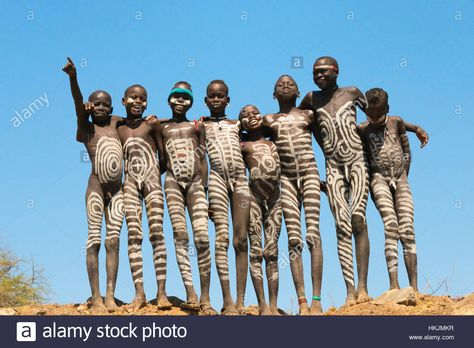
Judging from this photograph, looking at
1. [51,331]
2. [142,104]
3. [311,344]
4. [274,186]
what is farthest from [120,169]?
[311,344]

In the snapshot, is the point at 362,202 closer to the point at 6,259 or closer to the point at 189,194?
the point at 189,194

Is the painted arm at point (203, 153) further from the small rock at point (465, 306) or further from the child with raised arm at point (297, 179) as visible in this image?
the small rock at point (465, 306)

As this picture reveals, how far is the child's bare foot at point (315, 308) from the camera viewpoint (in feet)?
44.8

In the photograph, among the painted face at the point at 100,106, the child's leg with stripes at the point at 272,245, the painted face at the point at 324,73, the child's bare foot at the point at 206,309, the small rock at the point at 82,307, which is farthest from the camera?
the painted face at the point at 324,73

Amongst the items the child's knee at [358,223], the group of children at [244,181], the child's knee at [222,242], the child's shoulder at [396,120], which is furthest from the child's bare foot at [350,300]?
the child's shoulder at [396,120]

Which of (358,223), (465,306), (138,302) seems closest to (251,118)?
(358,223)

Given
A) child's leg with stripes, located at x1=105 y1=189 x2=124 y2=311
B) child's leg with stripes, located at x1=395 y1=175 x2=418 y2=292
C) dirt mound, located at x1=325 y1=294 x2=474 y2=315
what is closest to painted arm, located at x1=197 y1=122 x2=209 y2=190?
child's leg with stripes, located at x1=105 y1=189 x2=124 y2=311

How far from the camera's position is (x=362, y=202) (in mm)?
14375

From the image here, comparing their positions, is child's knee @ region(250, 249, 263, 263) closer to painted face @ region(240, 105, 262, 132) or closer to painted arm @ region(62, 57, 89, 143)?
painted face @ region(240, 105, 262, 132)

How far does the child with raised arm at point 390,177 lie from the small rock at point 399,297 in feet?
1.65

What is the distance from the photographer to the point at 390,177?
14805mm

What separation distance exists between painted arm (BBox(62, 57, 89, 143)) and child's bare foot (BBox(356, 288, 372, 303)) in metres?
4.82

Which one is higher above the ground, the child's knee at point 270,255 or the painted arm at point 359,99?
the painted arm at point 359,99

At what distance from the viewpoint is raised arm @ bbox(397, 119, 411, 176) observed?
49.5ft
